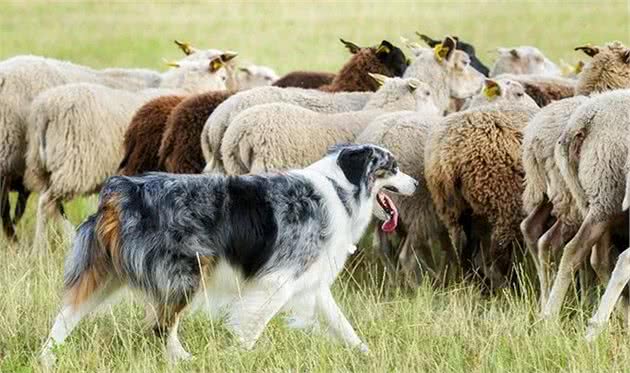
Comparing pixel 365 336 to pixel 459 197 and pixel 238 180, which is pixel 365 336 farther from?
pixel 459 197

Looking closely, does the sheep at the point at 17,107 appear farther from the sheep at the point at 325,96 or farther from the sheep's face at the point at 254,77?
the sheep's face at the point at 254,77

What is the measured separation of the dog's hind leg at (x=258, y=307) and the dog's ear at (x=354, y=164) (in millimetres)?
707

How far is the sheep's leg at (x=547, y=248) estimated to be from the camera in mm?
8133

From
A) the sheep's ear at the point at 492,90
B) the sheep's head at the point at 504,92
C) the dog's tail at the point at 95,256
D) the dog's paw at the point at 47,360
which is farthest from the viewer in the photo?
the sheep's ear at the point at 492,90

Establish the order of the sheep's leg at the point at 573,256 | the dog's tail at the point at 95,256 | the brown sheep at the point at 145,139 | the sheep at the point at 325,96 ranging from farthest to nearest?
the brown sheep at the point at 145,139, the sheep at the point at 325,96, the sheep's leg at the point at 573,256, the dog's tail at the point at 95,256

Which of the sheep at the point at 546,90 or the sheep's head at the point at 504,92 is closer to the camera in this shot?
the sheep's head at the point at 504,92

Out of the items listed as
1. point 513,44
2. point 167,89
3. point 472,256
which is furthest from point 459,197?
point 513,44

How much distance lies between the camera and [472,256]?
9.28 metres

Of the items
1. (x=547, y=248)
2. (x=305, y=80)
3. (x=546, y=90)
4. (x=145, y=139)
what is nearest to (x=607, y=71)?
(x=546, y=90)

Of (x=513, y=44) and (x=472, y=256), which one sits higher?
(x=472, y=256)

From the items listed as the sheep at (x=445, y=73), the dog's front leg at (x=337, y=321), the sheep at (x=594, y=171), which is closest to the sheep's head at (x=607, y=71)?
the sheep at (x=594, y=171)

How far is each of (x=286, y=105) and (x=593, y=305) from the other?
2.72 meters

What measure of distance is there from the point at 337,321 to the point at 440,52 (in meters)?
5.06

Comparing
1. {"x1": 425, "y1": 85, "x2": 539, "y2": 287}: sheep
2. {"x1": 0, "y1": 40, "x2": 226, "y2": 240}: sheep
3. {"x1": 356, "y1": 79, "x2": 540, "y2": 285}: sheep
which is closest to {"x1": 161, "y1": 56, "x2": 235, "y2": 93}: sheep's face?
{"x1": 0, "y1": 40, "x2": 226, "y2": 240}: sheep
